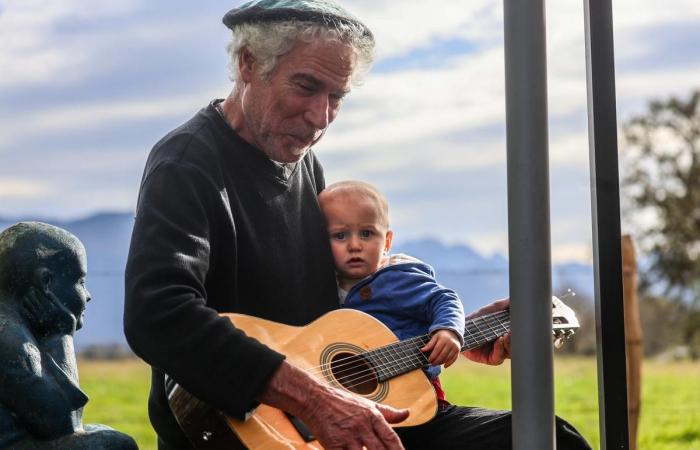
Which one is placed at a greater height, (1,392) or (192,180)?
(192,180)

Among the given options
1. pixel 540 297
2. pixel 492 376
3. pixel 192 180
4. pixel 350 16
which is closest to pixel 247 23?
pixel 350 16

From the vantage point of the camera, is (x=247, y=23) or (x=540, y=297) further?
(x=247, y=23)

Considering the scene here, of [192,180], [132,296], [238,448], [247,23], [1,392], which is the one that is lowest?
[238,448]

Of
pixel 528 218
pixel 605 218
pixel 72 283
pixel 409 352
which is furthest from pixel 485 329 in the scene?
pixel 72 283

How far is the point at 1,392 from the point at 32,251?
0.27 meters

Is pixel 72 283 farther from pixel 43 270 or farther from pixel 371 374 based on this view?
pixel 371 374

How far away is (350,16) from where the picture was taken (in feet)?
7.73

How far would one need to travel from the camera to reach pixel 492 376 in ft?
36.9

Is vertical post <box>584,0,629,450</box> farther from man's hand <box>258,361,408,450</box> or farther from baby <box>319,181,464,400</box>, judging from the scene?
man's hand <box>258,361,408,450</box>

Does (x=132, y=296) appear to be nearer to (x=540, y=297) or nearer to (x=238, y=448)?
(x=238, y=448)

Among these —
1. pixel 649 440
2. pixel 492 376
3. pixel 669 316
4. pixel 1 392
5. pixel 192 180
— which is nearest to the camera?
pixel 1 392

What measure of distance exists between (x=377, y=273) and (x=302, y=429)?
61 centimetres

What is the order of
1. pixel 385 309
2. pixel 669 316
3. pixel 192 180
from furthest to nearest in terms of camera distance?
pixel 669 316, pixel 385 309, pixel 192 180

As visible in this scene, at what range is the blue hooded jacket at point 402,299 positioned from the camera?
8.21ft
